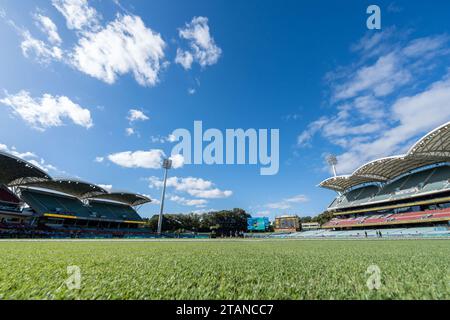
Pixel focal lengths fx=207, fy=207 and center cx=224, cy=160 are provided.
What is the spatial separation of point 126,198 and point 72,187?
16.4 metres

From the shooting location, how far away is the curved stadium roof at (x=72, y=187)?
149 feet

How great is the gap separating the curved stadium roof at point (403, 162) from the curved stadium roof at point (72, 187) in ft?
199

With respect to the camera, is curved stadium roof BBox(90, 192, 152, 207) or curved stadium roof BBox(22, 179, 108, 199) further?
curved stadium roof BBox(90, 192, 152, 207)

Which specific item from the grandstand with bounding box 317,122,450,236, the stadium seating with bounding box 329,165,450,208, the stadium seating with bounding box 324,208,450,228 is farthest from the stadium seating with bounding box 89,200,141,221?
the stadium seating with bounding box 329,165,450,208

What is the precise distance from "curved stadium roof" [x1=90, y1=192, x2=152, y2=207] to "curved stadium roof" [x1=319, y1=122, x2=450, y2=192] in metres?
53.5

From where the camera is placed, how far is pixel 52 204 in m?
50.1

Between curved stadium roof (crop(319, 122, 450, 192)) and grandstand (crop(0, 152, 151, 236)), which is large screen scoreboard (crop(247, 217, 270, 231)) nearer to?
curved stadium roof (crop(319, 122, 450, 192))

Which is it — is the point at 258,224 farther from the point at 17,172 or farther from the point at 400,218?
the point at 17,172

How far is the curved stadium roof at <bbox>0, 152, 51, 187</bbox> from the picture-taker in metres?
34.5

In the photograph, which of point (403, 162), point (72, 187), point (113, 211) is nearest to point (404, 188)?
point (403, 162)

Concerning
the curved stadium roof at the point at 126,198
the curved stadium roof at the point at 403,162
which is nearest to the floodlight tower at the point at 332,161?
the curved stadium roof at the point at 403,162
